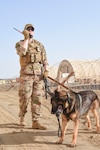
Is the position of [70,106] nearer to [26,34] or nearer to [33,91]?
[33,91]

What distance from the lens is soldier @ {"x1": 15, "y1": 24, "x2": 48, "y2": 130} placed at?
7547 millimetres

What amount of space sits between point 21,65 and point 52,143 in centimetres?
233

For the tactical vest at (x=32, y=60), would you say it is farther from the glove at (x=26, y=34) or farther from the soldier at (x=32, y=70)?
the glove at (x=26, y=34)

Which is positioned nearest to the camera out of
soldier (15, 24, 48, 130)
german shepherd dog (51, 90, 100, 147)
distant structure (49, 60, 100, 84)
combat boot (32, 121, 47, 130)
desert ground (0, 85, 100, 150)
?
german shepherd dog (51, 90, 100, 147)

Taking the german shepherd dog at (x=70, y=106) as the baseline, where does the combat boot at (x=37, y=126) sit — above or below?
below

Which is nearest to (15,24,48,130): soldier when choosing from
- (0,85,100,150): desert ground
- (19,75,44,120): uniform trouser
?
(19,75,44,120): uniform trouser

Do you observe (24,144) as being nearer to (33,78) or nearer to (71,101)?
(71,101)

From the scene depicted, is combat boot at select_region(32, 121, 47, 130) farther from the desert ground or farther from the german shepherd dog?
the german shepherd dog

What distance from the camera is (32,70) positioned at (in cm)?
763

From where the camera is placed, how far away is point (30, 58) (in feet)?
24.9

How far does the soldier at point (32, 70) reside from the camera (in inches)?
297

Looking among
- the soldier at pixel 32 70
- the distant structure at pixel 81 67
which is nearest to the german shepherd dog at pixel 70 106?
the soldier at pixel 32 70

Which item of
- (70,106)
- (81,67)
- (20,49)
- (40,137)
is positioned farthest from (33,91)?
(81,67)

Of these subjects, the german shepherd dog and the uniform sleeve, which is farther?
the uniform sleeve
